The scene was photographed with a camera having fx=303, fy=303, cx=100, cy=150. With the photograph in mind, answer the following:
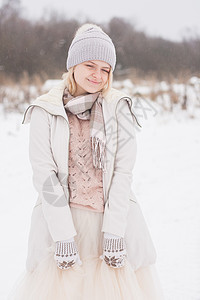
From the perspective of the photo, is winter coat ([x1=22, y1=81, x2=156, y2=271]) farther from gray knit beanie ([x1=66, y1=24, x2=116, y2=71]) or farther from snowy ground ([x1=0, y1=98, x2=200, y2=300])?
snowy ground ([x1=0, y1=98, x2=200, y2=300])

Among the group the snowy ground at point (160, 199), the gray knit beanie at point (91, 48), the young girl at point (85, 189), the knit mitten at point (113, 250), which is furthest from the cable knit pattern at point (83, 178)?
the snowy ground at point (160, 199)

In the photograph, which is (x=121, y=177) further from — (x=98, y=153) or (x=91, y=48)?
(x=91, y=48)

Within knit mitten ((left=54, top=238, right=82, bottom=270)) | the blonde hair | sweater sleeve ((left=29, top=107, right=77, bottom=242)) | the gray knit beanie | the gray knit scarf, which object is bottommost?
knit mitten ((left=54, top=238, right=82, bottom=270))

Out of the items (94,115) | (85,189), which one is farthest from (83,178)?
(94,115)

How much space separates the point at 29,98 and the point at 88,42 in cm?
630

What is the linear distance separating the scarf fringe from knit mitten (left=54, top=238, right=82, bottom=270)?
28 centimetres

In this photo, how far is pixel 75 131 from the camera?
1122 millimetres

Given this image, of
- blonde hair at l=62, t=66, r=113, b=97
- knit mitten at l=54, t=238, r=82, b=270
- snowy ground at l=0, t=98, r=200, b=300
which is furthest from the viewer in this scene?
snowy ground at l=0, t=98, r=200, b=300

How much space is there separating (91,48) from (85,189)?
1.66ft

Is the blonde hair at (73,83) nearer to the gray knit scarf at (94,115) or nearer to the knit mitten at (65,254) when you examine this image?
the gray knit scarf at (94,115)

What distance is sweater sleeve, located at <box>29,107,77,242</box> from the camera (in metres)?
1.05

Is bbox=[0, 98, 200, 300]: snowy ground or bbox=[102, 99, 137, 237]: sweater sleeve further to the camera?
bbox=[0, 98, 200, 300]: snowy ground

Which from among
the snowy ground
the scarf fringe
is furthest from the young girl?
the snowy ground

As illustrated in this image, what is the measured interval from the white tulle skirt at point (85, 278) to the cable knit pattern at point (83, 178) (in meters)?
0.06
